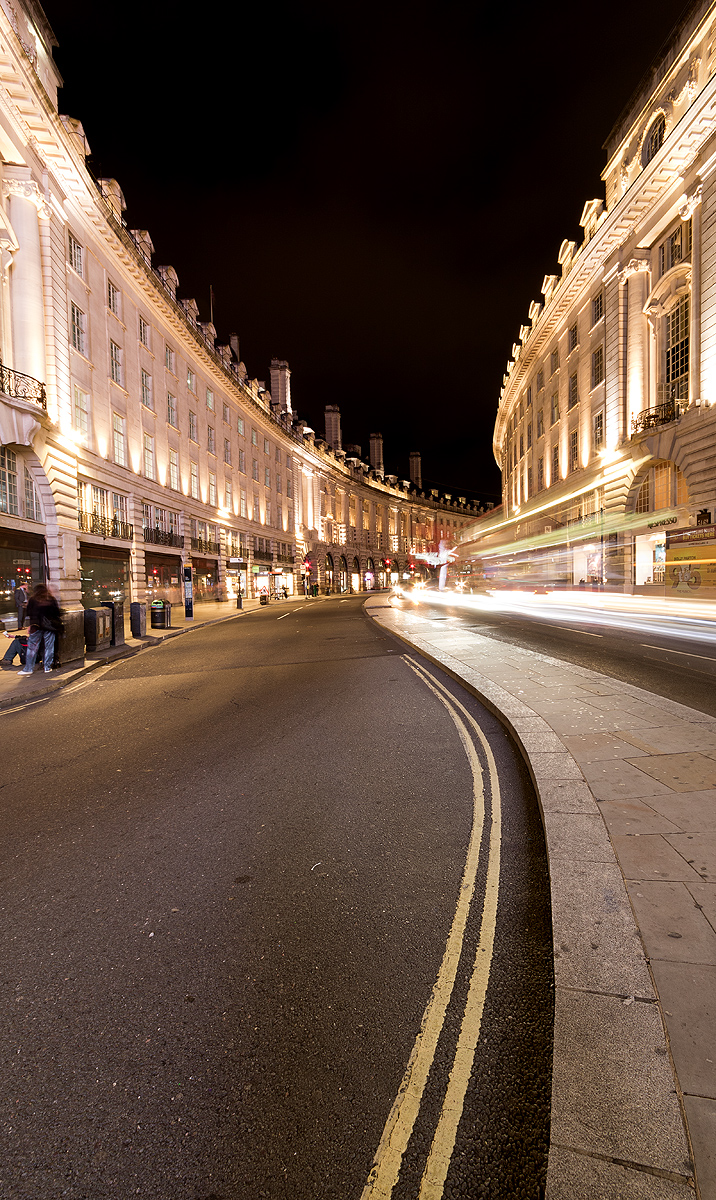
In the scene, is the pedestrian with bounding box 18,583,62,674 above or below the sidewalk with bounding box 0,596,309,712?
above

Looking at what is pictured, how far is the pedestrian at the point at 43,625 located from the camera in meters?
10.5

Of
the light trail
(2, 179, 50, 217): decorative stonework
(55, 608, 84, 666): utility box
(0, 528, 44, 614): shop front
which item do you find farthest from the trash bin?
(2, 179, 50, 217): decorative stonework

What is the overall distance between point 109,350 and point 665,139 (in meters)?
27.8

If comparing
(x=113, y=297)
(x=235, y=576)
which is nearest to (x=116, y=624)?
(x=113, y=297)

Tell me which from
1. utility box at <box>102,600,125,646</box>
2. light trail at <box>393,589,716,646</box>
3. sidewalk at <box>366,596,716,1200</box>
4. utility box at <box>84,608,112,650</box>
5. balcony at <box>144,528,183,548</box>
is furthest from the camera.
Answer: balcony at <box>144,528,183,548</box>

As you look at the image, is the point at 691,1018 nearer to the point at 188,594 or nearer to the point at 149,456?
the point at 188,594

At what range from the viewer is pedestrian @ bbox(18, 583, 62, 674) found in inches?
412

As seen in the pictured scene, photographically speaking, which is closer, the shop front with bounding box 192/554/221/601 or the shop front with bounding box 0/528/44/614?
the shop front with bounding box 0/528/44/614

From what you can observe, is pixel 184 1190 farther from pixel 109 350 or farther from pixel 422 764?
pixel 109 350

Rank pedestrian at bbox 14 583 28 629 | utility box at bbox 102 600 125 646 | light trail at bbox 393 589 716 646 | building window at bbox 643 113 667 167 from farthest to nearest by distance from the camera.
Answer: building window at bbox 643 113 667 167
pedestrian at bbox 14 583 28 629
light trail at bbox 393 589 716 646
utility box at bbox 102 600 125 646

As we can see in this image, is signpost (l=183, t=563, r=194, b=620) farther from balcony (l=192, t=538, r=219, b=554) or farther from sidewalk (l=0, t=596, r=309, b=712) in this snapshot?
sidewalk (l=0, t=596, r=309, b=712)

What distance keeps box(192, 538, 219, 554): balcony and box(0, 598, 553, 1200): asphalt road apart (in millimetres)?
30840

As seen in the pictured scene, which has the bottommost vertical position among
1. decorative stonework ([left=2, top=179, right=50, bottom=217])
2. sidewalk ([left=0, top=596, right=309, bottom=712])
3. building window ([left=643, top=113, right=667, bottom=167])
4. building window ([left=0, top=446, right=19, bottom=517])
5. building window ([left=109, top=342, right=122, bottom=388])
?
sidewalk ([left=0, top=596, right=309, bottom=712])

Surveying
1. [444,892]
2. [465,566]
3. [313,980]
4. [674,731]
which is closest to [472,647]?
[674,731]
